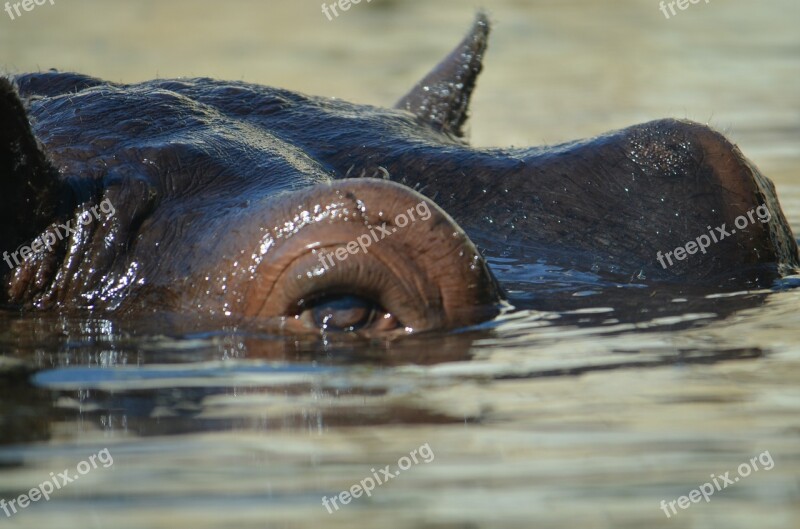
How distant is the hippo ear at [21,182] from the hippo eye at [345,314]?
0.96 m

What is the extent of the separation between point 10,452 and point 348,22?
14691 mm

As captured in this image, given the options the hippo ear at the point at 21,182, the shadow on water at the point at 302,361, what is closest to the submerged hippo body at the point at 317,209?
the hippo ear at the point at 21,182

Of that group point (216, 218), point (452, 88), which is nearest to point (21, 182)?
point (216, 218)

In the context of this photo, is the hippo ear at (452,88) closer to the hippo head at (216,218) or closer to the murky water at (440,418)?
the hippo head at (216,218)

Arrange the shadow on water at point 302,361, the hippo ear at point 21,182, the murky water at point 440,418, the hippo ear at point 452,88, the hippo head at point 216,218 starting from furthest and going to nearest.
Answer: the hippo ear at point 452,88 < the hippo ear at point 21,182 < the hippo head at point 216,218 < the shadow on water at point 302,361 < the murky water at point 440,418

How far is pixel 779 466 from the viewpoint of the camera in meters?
3.11

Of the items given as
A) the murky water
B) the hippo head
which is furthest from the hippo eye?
the murky water

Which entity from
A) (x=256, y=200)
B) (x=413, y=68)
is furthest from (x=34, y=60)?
(x=256, y=200)

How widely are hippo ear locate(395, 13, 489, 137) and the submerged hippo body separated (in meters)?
0.98

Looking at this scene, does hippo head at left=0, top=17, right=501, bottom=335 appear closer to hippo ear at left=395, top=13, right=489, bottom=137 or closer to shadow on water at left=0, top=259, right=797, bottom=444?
shadow on water at left=0, top=259, right=797, bottom=444

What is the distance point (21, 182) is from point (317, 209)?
41.3 inches

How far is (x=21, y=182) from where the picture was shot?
15.1 ft

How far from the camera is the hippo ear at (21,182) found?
440 cm

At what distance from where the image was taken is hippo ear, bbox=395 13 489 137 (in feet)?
22.1
